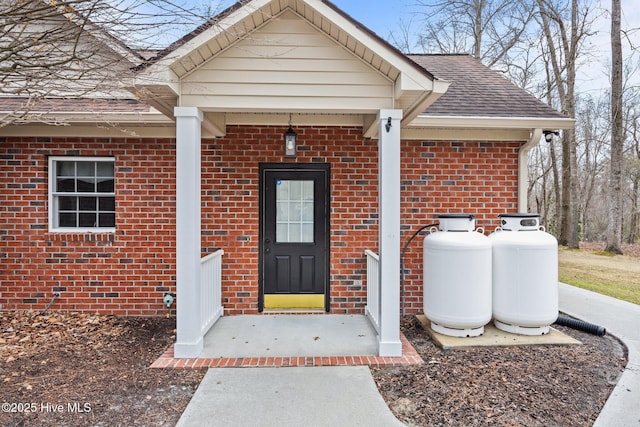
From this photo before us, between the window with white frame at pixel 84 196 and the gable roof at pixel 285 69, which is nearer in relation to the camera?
the gable roof at pixel 285 69

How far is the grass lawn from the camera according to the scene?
7602mm

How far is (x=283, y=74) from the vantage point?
3.90 m

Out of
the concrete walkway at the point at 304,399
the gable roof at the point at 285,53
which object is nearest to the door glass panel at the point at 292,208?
the gable roof at the point at 285,53

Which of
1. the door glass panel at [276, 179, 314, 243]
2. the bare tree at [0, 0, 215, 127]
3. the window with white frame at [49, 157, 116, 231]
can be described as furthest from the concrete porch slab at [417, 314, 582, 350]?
the window with white frame at [49, 157, 116, 231]

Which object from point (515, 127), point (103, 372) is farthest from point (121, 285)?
point (515, 127)

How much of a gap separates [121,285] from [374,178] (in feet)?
12.6

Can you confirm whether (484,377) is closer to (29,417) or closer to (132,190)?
(29,417)

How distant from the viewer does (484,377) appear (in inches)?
140

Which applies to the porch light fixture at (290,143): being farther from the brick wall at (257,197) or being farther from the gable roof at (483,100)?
the gable roof at (483,100)

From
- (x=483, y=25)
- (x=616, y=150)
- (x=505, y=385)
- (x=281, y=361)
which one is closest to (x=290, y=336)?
(x=281, y=361)

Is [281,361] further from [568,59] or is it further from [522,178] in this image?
[568,59]

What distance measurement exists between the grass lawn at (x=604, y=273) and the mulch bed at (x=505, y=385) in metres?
3.96

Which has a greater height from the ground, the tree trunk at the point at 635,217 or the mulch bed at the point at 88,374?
the tree trunk at the point at 635,217

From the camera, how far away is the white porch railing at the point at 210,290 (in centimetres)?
432
